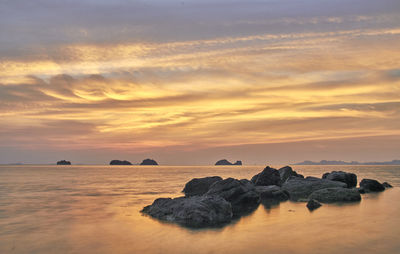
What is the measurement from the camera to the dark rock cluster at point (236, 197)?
23.4m

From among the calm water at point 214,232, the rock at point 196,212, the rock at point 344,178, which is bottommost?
the calm water at point 214,232

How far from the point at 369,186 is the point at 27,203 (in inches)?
1599

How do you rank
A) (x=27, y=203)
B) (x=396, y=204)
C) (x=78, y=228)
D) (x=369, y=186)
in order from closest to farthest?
(x=78, y=228) < (x=396, y=204) < (x=27, y=203) < (x=369, y=186)

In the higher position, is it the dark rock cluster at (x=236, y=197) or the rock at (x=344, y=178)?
the rock at (x=344, y=178)

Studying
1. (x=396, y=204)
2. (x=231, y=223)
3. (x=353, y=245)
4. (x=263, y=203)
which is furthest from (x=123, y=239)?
(x=396, y=204)

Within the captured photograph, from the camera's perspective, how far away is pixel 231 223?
2288 cm

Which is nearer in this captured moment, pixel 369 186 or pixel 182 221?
pixel 182 221

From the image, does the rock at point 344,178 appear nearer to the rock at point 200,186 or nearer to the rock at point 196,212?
the rock at point 200,186

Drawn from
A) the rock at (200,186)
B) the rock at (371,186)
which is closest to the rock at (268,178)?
the rock at (200,186)

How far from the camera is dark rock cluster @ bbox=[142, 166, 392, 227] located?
923 inches

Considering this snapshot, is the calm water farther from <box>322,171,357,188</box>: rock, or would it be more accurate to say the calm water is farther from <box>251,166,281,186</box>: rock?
<box>322,171,357,188</box>: rock

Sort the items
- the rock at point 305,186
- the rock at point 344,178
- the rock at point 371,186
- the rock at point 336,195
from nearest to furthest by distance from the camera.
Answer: the rock at point 336,195 < the rock at point 305,186 < the rock at point 371,186 < the rock at point 344,178

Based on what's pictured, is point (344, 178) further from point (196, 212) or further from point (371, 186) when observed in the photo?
point (196, 212)

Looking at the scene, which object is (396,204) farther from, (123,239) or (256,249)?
(123,239)
